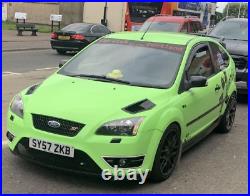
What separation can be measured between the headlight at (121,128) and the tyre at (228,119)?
298cm

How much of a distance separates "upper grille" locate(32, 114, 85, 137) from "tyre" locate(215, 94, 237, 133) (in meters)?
3.33

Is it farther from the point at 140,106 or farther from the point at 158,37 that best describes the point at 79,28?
the point at 140,106

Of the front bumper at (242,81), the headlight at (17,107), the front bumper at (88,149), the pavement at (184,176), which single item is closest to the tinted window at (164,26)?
the front bumper at (242,81)

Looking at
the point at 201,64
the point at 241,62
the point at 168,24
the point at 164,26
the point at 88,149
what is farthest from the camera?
the point at 168,24

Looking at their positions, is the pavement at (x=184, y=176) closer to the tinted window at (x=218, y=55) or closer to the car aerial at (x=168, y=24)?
the tinted window at (x=218, y=55)

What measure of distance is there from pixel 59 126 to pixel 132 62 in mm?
1653

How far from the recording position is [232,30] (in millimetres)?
12078

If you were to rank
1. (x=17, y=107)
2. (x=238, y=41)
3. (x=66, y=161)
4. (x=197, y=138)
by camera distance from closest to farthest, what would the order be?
(x=66, y=161)
(x=17, y=107)
(x=197, y=138)
(x=238, y=41)

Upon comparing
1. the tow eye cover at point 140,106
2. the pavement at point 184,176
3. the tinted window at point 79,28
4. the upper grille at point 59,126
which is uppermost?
the tow eye cover at point 140,106

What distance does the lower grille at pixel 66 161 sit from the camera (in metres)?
4.65

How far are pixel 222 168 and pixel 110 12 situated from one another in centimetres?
3321

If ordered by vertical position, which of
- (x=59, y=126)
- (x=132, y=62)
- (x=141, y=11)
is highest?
(x=132, y=62)

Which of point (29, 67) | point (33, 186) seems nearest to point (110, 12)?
point (29, 67)

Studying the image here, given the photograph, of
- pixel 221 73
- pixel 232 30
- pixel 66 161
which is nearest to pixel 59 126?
pixel 66 161
